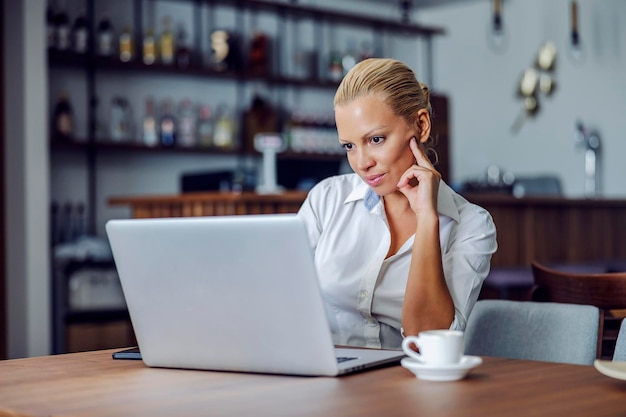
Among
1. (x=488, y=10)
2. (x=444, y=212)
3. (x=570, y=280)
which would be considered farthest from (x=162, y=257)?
(x=488, y=10)

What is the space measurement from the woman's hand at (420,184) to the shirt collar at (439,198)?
0.20 ft

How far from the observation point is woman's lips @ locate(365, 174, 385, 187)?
1.92 meters

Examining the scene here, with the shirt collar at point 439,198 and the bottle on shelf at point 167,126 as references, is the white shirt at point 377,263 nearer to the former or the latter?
the shirt collar at point 439,198

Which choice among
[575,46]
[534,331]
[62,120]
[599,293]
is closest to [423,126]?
[534,331]

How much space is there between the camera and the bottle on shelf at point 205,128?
243 inches

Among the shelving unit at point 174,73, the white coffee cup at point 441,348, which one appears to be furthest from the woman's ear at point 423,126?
the shelving unit at point 174,73

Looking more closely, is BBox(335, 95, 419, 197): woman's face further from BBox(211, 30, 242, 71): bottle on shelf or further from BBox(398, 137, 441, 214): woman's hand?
BBox(211, 30, 242, 71): bottle on shelf

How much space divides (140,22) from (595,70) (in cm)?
325

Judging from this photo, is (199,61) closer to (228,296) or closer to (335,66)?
(335,66)

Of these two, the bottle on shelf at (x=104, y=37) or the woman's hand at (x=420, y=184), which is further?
the bottle on shelf at (x=104, y=37)

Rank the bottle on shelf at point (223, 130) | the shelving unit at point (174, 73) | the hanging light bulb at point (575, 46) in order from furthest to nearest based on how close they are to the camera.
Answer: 1. the hanging light bulb at point (575, 46)
2. the bottle on shelf at point (223, 130)
3. the shelving unit at point (174, 73)

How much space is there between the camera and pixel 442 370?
51.1 inches

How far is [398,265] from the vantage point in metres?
1.95

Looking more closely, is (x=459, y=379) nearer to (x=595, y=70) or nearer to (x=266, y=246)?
(x=266, y=246)
